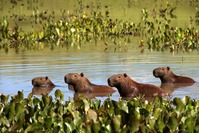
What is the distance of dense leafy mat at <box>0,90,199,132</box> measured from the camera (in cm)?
919

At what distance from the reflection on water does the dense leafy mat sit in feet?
15.5

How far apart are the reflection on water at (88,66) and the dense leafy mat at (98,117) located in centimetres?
472

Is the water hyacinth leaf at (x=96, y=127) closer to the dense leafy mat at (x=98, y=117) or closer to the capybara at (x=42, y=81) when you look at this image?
the dense leafy mat at (x=98, y=117)

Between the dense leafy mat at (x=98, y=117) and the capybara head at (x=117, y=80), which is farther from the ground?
the dense leafy mat at (x=98, y=117)

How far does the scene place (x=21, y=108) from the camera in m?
10.6

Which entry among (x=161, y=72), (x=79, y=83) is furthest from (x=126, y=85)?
(x=161, y=72)

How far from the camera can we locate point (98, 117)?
10422mm

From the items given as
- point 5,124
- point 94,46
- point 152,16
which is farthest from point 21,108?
point 152,16

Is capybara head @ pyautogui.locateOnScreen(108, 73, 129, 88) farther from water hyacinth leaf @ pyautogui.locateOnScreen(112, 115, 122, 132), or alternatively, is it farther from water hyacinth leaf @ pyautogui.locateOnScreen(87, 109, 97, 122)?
water hyacinth leaf @ pyautogui.locateOnScreen(112, 115, 122, 132)

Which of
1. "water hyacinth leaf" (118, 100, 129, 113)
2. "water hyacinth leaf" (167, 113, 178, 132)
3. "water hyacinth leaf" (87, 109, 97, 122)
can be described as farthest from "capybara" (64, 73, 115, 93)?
"water hyacinth leaf" (167, 113, 178, 132)

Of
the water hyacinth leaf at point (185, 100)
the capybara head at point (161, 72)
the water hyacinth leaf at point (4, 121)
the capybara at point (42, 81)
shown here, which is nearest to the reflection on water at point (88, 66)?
the capybara at point (42, 81)

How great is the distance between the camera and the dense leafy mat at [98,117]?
362 inches

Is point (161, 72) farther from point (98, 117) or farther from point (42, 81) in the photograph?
point (98, 117)

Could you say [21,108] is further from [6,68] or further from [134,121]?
[6,68]
